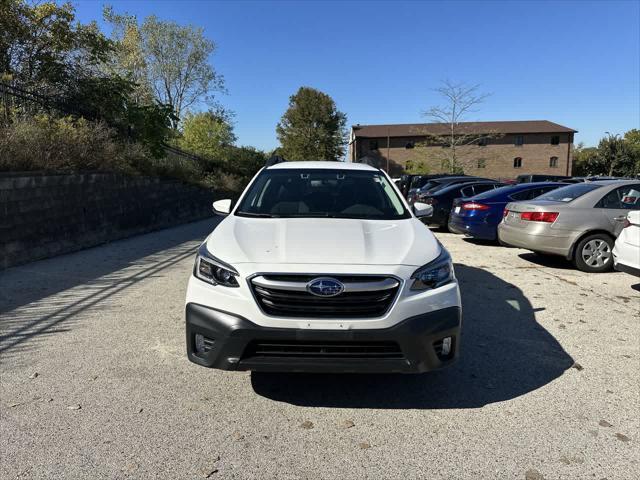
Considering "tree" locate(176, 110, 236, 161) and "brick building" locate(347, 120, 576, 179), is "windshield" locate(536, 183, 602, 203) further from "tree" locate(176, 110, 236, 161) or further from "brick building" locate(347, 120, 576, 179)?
"brick building" locate(347, 120, 576, 179)

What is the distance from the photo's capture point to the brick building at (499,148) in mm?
63156

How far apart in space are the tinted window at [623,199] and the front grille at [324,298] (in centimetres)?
641

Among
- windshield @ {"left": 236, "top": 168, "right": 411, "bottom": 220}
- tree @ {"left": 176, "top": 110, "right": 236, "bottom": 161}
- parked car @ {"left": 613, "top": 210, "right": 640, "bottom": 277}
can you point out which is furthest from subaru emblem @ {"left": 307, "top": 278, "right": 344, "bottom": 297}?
tree @ {"left": 176, "top": 110, "right": 236, "bottom": 161}

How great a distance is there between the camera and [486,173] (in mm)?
63594

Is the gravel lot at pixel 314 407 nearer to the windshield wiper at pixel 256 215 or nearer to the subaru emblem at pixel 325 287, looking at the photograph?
the subaru emblem at pixel 325 287

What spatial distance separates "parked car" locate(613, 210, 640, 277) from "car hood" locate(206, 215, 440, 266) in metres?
3.56

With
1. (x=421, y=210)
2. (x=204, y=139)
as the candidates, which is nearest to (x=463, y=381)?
(x=421, y=210)

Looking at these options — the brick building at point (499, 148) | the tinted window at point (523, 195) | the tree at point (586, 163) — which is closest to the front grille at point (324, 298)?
the tinted window at point (523, 195)

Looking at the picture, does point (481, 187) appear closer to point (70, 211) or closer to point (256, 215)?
point (70, 211)

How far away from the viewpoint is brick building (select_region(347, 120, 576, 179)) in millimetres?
63156

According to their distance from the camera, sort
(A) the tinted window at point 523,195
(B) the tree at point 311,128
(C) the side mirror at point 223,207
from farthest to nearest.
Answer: (B) the tree at point 311,128 < (A) the tinted window at point 523,195 < (C) the side mirror at point 223,207

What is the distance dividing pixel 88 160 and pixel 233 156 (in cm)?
1836

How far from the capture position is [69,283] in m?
6.78

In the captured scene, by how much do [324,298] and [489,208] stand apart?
28.2ft
